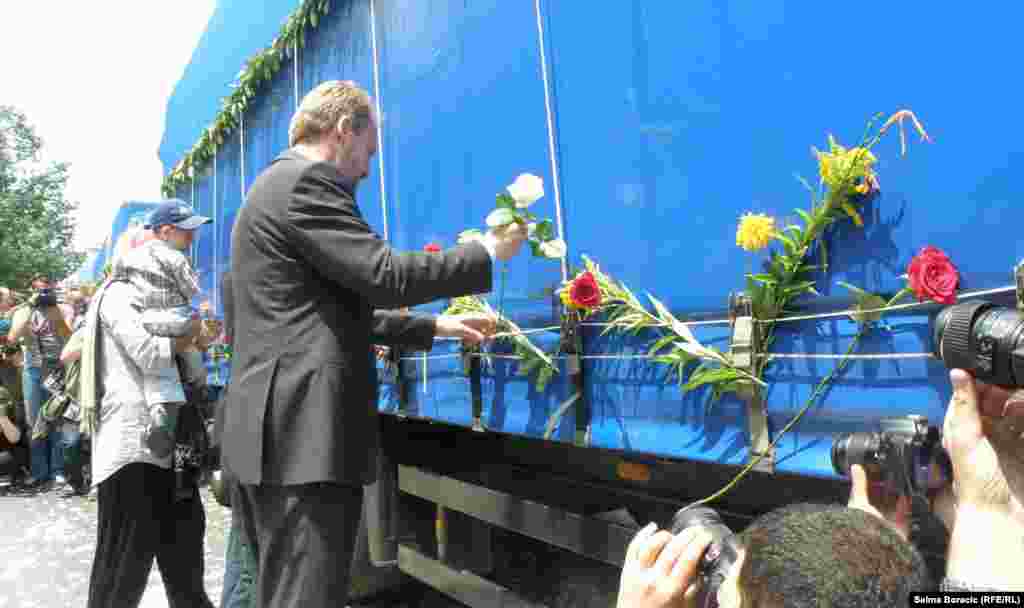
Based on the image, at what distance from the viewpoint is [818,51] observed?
1.39 meters

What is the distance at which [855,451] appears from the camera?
4.20 ft

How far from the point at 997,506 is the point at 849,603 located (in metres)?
0.56

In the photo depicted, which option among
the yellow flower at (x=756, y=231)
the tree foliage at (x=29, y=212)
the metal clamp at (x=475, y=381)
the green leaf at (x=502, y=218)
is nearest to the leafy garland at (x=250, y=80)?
the metal clamp at (x=475, y=381)

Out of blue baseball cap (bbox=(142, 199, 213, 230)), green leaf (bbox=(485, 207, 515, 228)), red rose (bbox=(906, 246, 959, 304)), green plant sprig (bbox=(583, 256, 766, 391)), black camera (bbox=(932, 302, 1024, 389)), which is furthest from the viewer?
blue baseball cap (bbox=(142, 199, 213, 230))

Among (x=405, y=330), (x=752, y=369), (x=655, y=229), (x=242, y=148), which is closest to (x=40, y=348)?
(x=242, y=148)

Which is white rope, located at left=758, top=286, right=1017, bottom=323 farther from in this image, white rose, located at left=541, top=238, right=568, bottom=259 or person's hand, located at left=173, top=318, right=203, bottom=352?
person's hand, located at left=173, top=318, right=203, bottom=352

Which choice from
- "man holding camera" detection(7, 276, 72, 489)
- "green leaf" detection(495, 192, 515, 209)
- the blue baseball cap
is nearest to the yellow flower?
"green leaf" detection(495, 192, 515, 209)

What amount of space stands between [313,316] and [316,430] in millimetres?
280

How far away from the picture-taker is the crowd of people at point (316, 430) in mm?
920

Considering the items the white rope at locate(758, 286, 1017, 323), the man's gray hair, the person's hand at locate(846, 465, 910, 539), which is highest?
the man's gray hair

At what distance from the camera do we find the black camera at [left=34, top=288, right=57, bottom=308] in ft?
22.4

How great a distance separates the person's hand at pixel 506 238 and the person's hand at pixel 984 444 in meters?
→ 1.07

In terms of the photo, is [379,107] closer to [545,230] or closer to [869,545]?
[545,230]

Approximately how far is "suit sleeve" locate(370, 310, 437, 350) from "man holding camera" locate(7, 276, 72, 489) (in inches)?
222
